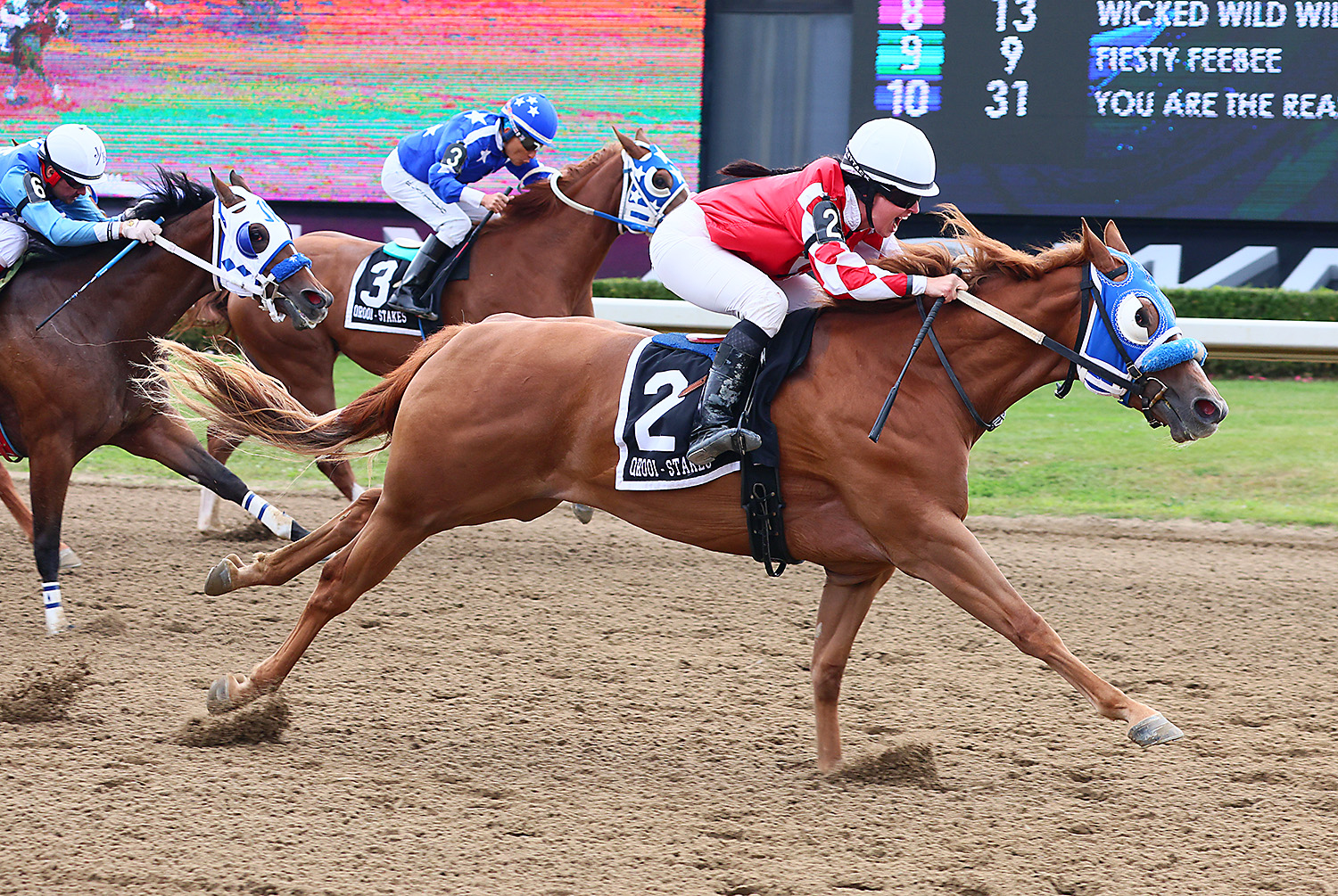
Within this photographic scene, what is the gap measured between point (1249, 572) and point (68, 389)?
5.22m

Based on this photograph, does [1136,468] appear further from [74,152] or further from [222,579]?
[74,152]

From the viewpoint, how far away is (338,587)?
3707 millimetres

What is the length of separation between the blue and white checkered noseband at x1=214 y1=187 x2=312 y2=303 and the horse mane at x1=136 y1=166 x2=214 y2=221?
14 cm

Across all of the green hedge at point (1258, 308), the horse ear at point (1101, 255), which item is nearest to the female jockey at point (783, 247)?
the horse ear at point (1101, 255)

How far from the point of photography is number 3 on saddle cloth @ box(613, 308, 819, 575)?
3375mm

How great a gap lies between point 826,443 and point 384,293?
3.50 m

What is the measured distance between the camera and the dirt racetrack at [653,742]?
287 centimetres

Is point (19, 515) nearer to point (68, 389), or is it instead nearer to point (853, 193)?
point (68, 389)

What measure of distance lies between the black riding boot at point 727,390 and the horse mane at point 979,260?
27cm

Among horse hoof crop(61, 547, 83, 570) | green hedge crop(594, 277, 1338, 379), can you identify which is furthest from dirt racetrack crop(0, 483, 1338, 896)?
green hedge crop(594, 277, 1338, 379)

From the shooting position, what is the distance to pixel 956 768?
11.7 ft

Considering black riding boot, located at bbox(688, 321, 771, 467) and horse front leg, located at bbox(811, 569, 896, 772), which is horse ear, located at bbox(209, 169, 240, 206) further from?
horse front leg, located at bbox(811, 569, 896, 772)

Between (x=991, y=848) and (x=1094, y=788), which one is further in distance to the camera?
(x=1094, y=788)

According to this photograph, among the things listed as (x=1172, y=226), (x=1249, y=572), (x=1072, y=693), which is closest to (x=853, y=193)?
(x=1072, y=693)
